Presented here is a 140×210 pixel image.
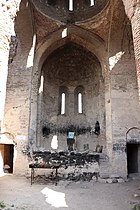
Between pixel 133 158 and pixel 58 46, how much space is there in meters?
8.32

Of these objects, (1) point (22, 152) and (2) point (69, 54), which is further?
(2) point (69, 54)

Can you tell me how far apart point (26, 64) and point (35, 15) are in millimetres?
2818

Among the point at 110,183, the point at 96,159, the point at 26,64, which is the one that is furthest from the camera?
the point at 26,64

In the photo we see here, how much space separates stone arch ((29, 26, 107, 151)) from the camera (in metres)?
11.4

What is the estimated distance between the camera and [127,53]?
11484mm

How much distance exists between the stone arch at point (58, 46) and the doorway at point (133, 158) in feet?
15.5

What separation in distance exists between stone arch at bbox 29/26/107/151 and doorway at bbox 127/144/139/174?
4712mm

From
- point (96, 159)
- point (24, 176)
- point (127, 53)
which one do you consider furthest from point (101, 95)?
point (24, 176)

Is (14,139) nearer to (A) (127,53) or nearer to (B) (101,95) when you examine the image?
(B) (101,95)

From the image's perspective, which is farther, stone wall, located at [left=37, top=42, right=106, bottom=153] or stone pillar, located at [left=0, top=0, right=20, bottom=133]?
stone wall, located at [left=37, top=42, right=106, bottom=153]

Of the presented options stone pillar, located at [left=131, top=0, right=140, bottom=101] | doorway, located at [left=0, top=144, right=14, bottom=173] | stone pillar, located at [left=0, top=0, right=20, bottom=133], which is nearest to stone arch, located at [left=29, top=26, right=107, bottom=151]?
doorway, located at [left=0, top=144, right=14, bottom=173]

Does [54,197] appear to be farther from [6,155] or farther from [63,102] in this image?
[63,102]

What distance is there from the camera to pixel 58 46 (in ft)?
42.5

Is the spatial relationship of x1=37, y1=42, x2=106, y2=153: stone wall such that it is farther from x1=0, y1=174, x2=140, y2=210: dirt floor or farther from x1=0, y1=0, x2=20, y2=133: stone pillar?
x1=0, y1=0, x2=20, y2=133: stone pillar
